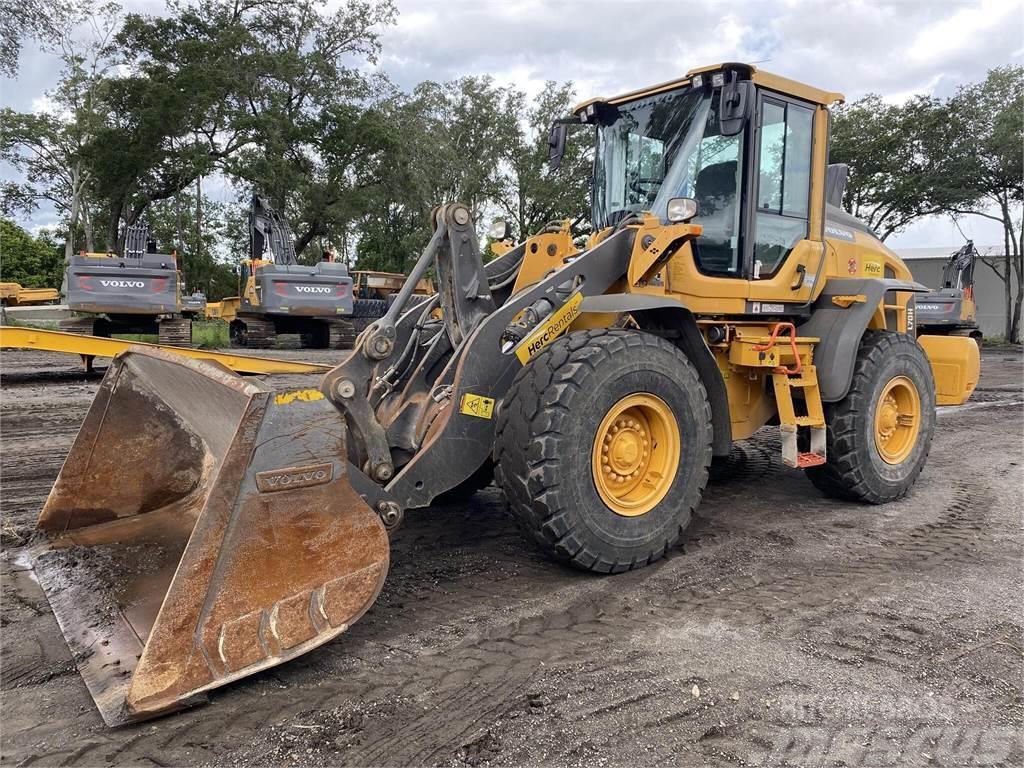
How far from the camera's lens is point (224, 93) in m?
24.4

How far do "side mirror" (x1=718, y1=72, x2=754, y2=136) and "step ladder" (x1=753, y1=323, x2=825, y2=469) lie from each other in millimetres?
1251

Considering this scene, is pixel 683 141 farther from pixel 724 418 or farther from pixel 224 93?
pixel 224 93

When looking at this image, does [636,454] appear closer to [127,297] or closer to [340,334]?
[127,297]

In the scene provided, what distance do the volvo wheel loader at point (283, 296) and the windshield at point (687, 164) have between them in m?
13.6

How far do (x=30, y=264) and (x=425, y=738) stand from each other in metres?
44.3

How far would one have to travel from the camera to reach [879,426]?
4.99 metres

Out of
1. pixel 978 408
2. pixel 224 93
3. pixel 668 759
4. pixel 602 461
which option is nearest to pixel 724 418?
pixel 602 461

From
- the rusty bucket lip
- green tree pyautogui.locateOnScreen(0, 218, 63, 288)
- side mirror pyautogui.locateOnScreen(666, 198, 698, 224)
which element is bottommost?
the rusty bucket lip

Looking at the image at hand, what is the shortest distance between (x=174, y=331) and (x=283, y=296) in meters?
2.61

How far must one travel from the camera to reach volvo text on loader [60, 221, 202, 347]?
1403 cm

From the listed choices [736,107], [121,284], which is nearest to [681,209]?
[736,107]

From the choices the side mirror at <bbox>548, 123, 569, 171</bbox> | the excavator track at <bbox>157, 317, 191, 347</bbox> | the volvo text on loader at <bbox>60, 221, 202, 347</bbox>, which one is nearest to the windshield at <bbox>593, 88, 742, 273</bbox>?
the side mirror at <bbox>548, 123, 569, 171</bbox>

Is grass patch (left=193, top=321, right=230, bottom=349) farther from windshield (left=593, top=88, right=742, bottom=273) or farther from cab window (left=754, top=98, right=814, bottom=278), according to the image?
cab window (left=754, top=98, right=814, bottom=278)

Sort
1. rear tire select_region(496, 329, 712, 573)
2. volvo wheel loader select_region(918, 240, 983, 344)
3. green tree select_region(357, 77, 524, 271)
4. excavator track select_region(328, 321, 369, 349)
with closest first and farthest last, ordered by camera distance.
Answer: rear tire select_region(496, 329, 712, 573) < volvo wheel loader select_region(918, 240, 983, 344) < excavator track select_region(328, 321, 369, 349) < green tree select_region(357, 77, 524, 271)
